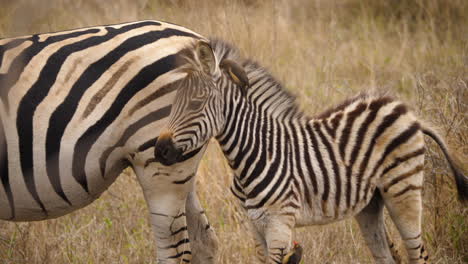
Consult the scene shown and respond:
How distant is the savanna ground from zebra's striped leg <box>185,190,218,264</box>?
45 centimetres

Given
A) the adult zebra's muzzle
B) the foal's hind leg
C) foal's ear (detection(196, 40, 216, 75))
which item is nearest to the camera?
the adult zebra's muzzle

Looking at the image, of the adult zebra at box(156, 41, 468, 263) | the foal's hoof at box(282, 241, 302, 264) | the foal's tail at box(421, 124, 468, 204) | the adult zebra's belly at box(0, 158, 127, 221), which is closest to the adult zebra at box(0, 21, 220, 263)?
the adult zebra's belly at box(0, 158, 127, 221)

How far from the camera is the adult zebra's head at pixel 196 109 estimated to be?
132 inches

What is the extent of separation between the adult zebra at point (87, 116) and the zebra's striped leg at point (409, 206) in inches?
52.1

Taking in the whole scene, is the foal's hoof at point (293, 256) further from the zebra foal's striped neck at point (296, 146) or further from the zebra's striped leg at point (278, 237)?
the zebra foal's striped neck at point (296, 146)

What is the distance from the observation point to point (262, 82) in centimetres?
402

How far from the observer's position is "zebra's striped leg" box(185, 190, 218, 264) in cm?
411

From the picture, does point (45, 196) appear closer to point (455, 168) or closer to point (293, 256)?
point (293, 256)

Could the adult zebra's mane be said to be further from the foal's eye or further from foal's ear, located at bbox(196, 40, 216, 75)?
the foal's eye

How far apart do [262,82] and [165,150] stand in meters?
1.03

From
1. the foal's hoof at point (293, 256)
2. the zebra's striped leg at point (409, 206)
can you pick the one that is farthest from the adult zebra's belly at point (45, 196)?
the zebra's striped leg at point (409, 206)

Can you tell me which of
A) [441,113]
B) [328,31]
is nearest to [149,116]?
[441,113]

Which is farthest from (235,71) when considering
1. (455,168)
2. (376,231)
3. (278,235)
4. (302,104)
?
(302,104)

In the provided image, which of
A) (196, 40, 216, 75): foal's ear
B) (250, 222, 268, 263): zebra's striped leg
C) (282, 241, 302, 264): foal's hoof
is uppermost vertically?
(196, 40, 216, 75): foal's ear
